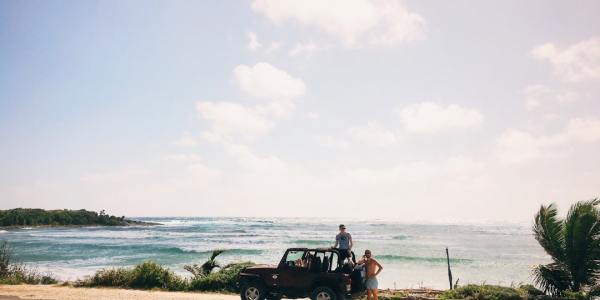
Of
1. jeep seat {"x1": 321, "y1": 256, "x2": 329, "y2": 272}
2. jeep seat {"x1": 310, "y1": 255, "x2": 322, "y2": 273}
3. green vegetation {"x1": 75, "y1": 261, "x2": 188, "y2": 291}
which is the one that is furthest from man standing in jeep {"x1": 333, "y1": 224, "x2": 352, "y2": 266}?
green vegetation {"x1": 75, "y1": 261, "x2": 188, "y2": 291}

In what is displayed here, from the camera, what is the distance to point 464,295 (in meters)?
14.0

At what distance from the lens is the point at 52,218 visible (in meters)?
92.4

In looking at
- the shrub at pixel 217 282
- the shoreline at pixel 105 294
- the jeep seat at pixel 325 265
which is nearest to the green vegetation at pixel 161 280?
the shrub at pixel 217 282

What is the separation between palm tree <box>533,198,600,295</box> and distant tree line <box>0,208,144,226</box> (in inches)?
3942

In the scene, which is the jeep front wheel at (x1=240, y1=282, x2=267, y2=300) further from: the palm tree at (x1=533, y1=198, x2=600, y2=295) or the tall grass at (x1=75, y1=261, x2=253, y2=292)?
the palm tree at (x1=533, y1=198, x2=600, y2=295)

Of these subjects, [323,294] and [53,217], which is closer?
[323,294]

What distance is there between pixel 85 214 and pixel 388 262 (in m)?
85.9

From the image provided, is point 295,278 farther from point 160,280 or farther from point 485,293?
point 160,280

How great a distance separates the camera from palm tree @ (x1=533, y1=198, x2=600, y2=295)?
14.2 m

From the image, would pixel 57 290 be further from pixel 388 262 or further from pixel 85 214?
pixel 85 214

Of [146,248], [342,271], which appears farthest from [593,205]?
[146,248]

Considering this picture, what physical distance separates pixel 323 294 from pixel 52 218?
3944 inches

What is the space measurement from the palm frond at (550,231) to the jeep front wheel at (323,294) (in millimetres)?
9354

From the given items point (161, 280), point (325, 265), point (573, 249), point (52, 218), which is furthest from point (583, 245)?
point (52, 218)
